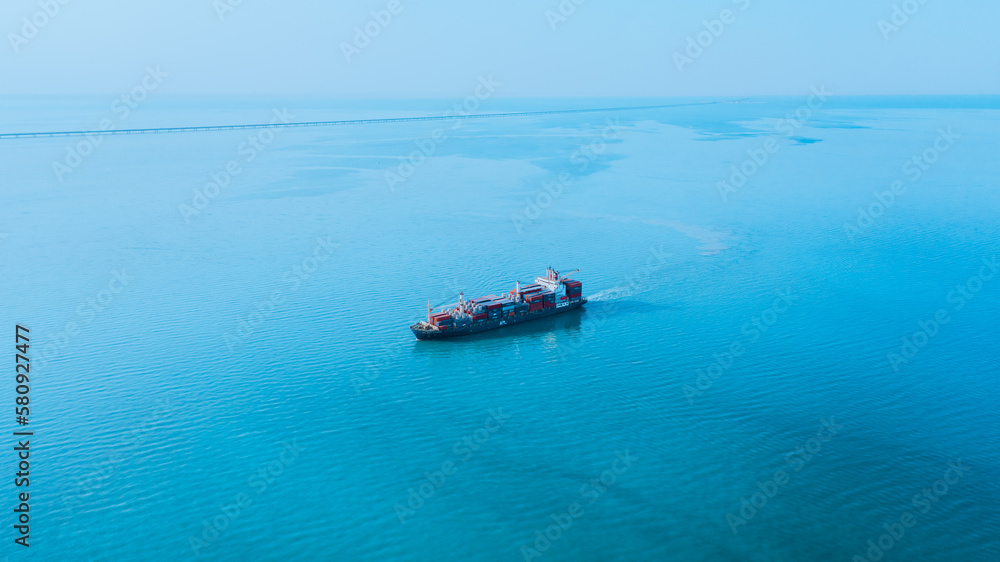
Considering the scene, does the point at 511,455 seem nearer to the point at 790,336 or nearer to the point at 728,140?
the point at 790,336

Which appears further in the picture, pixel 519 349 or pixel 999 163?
pixel 999 163

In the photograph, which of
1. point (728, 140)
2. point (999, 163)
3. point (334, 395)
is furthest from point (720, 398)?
point (728, 140)

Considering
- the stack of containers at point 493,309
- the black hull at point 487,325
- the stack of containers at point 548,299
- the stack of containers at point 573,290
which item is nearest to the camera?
the black hull at point 487,325

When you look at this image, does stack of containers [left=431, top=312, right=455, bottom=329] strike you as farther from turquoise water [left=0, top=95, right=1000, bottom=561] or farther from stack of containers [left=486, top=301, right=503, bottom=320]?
stack of containers [left=486, top=301, right=503, bottom=320]

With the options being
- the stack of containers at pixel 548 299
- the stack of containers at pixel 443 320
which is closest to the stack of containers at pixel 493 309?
the stack of containers at pixel 443 320

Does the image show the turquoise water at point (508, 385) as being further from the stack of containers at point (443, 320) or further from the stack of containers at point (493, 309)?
the stack of containers at point (493, 309)

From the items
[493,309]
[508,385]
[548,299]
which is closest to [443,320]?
[493,309]

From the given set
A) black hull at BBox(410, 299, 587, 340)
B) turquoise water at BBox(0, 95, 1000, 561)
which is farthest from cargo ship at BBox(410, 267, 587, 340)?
turquoise water at BBox(0, 95, 1000, 561)

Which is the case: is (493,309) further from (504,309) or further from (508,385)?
(508,385)
